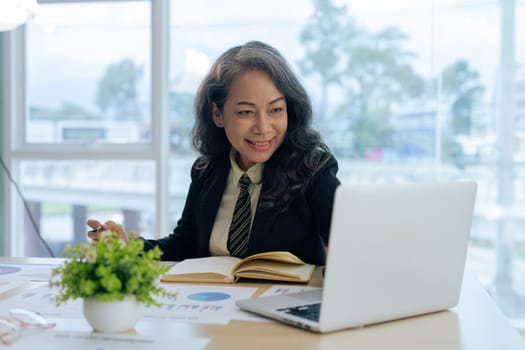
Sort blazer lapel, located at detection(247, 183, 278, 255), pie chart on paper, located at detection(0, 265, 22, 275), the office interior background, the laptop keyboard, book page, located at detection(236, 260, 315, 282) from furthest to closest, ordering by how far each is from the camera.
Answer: the office interior background → blazer lapel, located at detection(247, 183, 278, 255) → pie chart on paper, located at detection(0, 265, 22, 275) → book page, located at detection(236, 260, 315, 282) → the laptop keyboard

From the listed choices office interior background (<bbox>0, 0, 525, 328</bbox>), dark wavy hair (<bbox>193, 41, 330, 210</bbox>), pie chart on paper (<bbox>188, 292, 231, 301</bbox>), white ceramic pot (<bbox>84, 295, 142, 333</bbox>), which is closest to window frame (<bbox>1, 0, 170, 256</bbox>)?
office interior background (<bbox>0, 0, 525, 328</bbox>)

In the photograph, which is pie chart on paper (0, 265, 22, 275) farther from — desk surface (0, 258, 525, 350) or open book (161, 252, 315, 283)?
desk surface (0, 258, 525, 350)

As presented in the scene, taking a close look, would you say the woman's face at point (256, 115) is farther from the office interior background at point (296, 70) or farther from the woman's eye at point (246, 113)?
the office interior background at point (296, 70)

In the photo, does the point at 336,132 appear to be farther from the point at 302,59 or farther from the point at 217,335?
the point at 217,335

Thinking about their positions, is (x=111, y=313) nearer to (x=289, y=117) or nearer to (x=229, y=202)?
(x=229, y=202)

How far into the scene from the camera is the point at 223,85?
6.56 ft

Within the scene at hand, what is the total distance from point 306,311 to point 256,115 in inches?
32.4

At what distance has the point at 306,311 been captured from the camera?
3.99 feet

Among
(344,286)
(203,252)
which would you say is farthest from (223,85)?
(344,286)

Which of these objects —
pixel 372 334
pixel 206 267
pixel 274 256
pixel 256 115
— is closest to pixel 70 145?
pixel 256 115

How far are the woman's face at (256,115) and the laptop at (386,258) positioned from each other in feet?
2.17

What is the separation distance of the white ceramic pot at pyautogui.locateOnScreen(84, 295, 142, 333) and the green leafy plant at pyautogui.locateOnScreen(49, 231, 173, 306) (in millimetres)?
18

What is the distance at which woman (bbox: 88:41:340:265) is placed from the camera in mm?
1872

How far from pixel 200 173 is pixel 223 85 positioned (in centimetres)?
30
